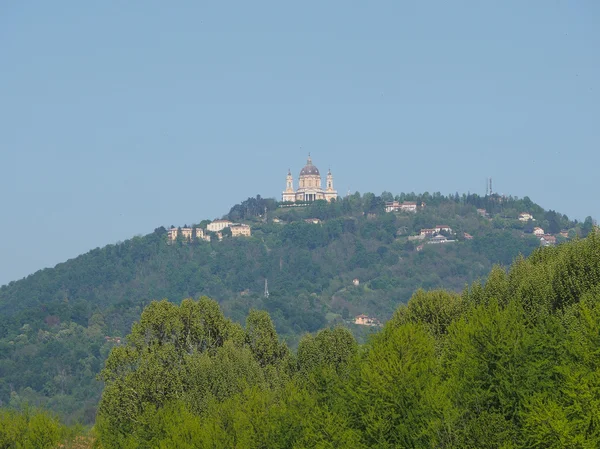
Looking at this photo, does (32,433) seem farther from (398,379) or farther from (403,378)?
(403,378)

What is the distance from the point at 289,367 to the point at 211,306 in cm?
624

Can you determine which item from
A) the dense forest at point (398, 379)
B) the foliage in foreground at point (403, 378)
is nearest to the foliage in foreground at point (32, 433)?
the dense forest at point (398, 379)

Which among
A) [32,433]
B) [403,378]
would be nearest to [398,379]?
[403,378]

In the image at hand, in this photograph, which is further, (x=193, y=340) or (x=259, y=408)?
(x=193, y=340)

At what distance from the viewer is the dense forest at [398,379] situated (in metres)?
49.2

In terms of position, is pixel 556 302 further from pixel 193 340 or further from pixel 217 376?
pixel 193 340

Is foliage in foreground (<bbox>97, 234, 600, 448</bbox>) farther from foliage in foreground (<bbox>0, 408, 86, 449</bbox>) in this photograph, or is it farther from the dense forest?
foliage in foreground (<bbox>0, 408, 86, 449</bbox>)

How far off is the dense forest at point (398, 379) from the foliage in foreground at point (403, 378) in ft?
0.27

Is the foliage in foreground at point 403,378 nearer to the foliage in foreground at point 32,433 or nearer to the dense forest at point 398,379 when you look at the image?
the dense forest at point 398,379

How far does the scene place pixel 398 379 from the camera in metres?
54.6

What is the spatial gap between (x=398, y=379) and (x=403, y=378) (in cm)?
21

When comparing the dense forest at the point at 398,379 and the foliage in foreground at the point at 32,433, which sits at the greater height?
the dense forest at the point at 398,379

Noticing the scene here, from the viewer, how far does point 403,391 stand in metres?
53.8

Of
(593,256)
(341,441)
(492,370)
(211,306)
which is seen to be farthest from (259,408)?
(211,306)
